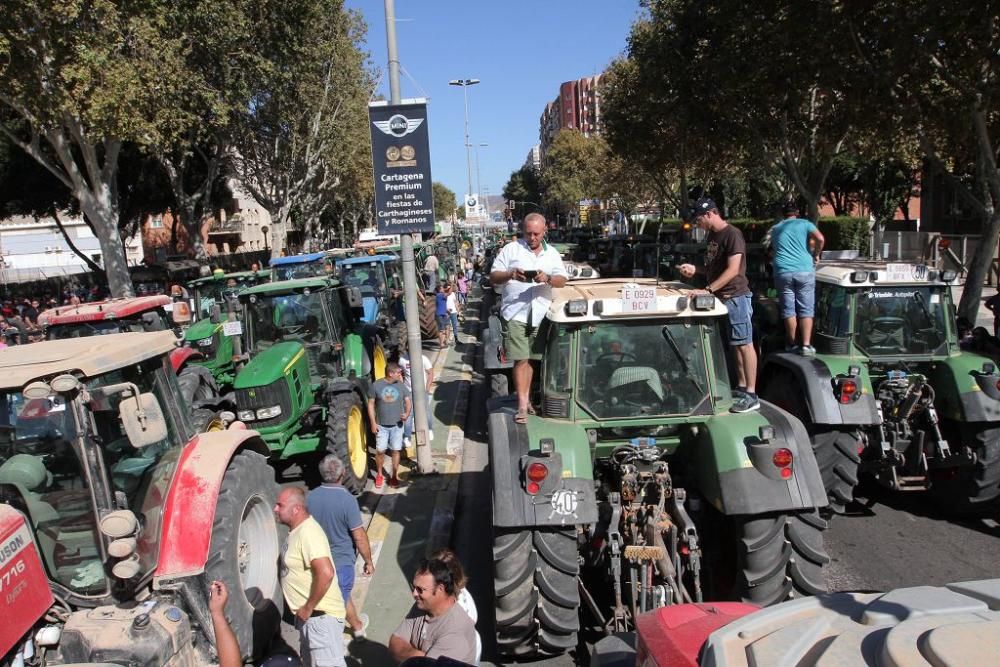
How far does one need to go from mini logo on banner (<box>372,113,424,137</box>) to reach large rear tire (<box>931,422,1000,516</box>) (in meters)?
5.97

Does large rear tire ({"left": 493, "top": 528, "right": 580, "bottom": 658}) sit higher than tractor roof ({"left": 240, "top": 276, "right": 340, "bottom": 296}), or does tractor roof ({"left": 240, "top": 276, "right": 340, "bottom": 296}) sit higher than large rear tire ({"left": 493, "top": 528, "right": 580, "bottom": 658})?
tractor roof ({"left": 240, "top": 276, "right": 340, "bottom": 296})

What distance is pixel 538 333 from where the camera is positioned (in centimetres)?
548

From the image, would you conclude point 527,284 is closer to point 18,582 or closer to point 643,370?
point 643,370

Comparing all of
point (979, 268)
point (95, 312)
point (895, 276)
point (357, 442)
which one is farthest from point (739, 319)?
point (979, 268)

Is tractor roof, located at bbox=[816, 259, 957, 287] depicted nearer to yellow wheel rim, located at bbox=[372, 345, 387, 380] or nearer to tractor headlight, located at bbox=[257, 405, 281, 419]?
tractor headlight, located at bbox=[257, 405, 281, 419]

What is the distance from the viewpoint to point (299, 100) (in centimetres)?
2556

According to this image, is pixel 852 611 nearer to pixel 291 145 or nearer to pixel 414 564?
pixel 414 564

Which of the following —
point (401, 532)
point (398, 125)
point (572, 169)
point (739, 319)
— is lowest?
point (401, 532)

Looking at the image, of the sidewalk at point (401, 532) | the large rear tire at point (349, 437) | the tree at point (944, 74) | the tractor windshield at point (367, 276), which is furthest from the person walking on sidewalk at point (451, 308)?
the tree at point (944, 74)

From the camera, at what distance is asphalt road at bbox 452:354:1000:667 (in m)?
5.57

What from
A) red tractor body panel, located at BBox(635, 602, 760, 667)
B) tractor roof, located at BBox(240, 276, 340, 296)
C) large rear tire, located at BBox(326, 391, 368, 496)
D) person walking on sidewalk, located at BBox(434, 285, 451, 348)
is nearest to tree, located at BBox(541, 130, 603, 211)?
person walking on sidewalk, located at BBox(434, 285, 451, 348)

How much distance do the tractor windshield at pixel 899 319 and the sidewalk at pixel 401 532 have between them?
14.3ft

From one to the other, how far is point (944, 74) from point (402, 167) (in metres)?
9.23

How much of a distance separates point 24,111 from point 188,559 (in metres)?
13.1
